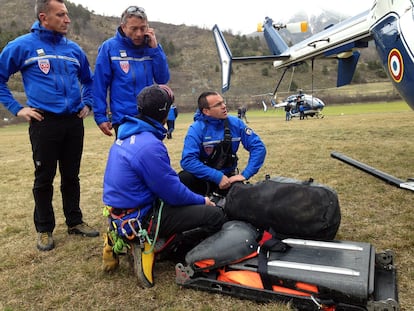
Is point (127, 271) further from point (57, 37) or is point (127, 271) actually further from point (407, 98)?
point (407, 98)

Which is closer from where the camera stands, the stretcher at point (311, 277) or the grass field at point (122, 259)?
the stretcher at point (311, 277)

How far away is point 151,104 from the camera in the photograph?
2.79m

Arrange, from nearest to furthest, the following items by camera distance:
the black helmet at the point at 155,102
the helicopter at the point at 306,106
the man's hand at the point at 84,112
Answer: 1. the black helmet at the point at 155,102
2. the man's hand at the point at 84,112
3. the helicopter at the point at 306,106

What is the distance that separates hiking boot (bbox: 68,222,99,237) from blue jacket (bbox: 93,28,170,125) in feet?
3.77

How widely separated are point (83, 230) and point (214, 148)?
1616mm

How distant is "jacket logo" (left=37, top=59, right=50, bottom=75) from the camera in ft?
11.1

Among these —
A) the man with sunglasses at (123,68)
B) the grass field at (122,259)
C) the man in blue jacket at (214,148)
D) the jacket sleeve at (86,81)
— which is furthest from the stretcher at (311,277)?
the jacket sleeve at (86,81)

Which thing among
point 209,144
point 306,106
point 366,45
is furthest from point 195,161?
point 306,106

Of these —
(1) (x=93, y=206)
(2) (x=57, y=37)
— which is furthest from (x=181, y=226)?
(1) (x=93, y=206)

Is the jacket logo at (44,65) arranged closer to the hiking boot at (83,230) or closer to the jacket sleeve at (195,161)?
the jacket sleeve at (195,161)

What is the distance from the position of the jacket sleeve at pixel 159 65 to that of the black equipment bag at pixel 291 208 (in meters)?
1.48

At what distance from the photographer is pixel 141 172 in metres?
2.71

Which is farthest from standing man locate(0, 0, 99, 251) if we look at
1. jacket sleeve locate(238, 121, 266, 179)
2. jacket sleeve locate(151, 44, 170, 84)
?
jacket sleeve locate(238, 121, 266, 179)

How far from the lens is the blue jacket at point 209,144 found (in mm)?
3586
